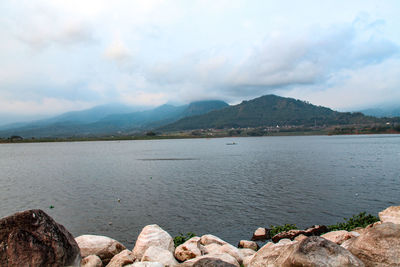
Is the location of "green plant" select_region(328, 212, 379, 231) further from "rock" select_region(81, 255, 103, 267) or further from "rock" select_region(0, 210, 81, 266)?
"rock" select_region(0, 210, 81, 266)

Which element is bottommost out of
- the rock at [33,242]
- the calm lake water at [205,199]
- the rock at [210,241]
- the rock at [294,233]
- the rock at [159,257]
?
the calm lake water at [205,199]

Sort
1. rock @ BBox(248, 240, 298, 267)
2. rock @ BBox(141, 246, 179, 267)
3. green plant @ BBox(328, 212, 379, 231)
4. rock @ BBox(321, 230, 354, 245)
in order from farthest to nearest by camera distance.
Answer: green plant @ BBox(328, 212, 379, 231) → rock @ BBox(321, 230, 354, 245) → rock @ BBox(141, 246, 179, 267) → rock @ BBox(248, 240, 298, 267)

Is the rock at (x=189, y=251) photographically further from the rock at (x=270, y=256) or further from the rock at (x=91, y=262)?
the rock at (x=91, y=262)

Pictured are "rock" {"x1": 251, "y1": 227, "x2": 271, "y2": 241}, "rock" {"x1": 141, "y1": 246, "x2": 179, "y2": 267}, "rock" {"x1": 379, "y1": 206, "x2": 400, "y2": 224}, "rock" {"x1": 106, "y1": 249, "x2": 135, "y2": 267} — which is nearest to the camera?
"rock" {"x1": 141, "y1": 246, "x2": 179, "y2": 267}

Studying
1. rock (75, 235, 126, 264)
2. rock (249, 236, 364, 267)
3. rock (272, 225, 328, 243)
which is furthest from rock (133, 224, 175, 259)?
rock (272, 225, 328, 243)

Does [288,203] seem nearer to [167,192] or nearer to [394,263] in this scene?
[167,192]

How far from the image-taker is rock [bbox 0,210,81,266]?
11.1m

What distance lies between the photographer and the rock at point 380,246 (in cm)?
1115

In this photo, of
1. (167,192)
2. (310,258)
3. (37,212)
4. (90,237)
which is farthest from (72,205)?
(310,258)

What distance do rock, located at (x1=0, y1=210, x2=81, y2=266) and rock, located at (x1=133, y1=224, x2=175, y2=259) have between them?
16.0ft

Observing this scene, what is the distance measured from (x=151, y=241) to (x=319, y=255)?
32.8 ft

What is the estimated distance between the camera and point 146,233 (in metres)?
17.9

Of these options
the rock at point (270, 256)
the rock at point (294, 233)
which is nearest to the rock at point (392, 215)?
the rock at point (294, 233)

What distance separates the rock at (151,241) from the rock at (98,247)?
144cm
